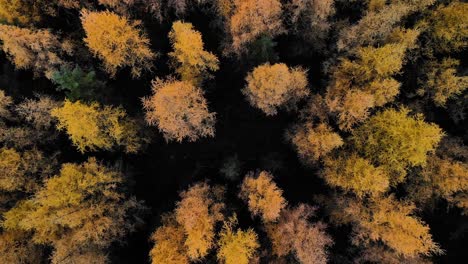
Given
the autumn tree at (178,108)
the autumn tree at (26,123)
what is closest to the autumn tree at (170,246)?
the autumn tree at (178,108)

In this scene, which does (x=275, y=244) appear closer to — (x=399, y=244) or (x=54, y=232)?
(x=399, y=244)

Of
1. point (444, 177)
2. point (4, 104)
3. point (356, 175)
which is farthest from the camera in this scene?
point (4, 104)

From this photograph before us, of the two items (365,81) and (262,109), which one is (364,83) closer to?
(365,81)

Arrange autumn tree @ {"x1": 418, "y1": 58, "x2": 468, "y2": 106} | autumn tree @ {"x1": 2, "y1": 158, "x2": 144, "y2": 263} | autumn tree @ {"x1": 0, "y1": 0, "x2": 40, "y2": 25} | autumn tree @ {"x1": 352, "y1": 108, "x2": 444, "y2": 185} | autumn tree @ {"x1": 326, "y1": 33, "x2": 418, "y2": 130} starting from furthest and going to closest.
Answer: autumn tree @ {"x1": 0, "y1": 0, "x2": 40, "y2": 25} < autumn tree @ {"x1": 418, "y1": 58, "x2": 468, "y2": 106} < autumn tree @ {"x1": 2, "y1": 158, "x2": 144, "y2": 263} < autumn tree @ {"x1": 326, "y1": 33, "x2": 418, "y2": 130} < autumn tree @ {"x1": 352, "y1": 108, "x2": 444, "y2": 185}

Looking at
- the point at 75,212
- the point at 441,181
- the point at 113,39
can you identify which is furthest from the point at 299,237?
the point at 113,39

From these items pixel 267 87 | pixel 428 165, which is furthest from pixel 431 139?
pixel 267 87

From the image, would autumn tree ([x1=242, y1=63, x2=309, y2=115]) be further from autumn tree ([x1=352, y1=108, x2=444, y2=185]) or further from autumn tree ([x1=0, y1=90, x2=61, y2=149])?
autumn tree ([x1=0, y1=90, x2=61, y2=149])

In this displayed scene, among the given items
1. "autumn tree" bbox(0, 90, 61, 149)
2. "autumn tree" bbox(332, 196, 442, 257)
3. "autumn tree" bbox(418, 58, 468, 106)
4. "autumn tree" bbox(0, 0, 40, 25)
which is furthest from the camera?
"autumn tree" bbox(0, 0, 40, 25)

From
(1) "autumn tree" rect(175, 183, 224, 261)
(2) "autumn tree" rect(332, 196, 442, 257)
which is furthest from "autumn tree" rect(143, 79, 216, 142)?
(2) "autumn tree" rect(332, 196, 442, 257)
